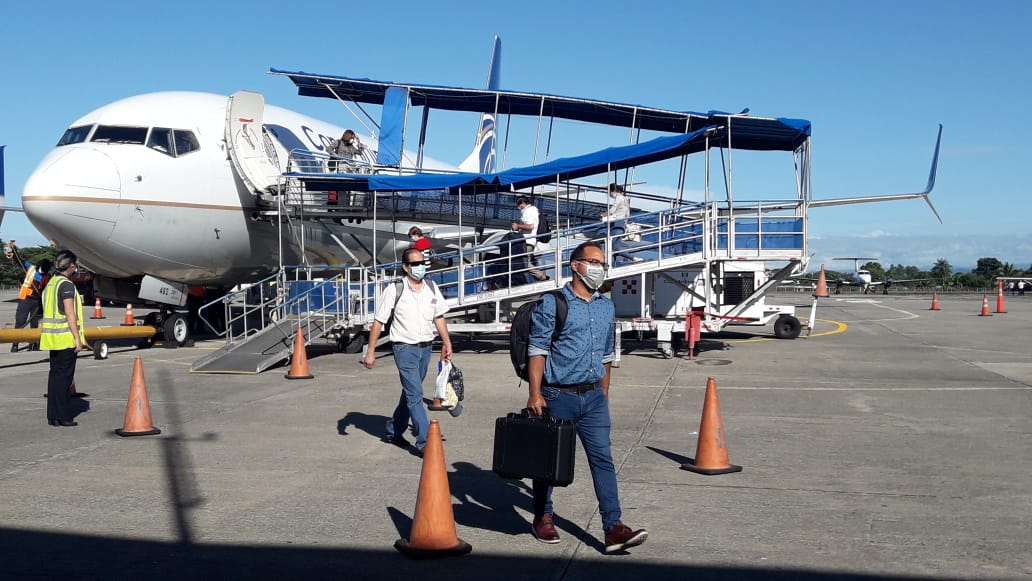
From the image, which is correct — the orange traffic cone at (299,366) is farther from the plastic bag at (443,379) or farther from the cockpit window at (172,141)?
the plastic bag at (443,379)

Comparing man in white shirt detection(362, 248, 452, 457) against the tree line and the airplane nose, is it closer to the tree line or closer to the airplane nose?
the airplane nose

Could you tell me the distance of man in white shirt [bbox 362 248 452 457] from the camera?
8164 mm

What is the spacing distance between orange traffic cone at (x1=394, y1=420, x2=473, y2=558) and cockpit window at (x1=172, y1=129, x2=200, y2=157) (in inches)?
514

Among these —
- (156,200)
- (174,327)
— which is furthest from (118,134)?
(174,327)

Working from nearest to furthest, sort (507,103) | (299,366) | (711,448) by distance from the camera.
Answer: (711,448), (299,366), (507,103)

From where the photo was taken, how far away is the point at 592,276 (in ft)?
18.1

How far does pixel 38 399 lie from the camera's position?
1165cm

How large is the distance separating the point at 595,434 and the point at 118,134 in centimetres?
1361

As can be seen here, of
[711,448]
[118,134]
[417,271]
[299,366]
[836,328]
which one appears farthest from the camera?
[836,328]

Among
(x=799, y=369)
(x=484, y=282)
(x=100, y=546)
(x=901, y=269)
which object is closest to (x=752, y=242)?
(x=799, y=369)

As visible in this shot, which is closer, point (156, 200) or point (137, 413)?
point (137, 413)

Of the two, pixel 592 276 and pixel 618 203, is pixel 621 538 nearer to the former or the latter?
pixel 592 276

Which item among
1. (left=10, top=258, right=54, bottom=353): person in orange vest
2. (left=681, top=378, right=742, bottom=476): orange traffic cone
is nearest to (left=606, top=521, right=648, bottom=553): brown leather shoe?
(left=681, top=378, right=742, bottom=476): orange traffic cone

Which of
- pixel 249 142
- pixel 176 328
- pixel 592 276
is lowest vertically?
pixel 176 328
